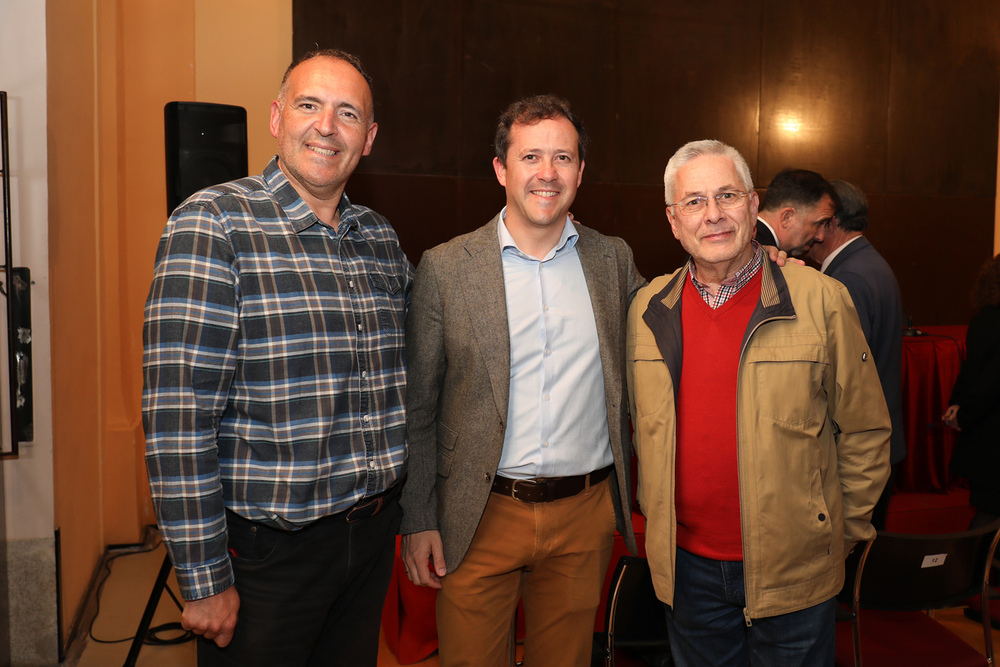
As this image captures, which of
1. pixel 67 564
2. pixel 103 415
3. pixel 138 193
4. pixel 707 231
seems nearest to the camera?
pixel 707 231

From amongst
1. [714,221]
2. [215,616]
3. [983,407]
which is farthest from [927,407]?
[215,616]

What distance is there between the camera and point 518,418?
1.83 meters

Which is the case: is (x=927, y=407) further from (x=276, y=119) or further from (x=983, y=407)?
(x=276, y=119)

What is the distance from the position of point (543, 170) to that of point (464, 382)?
0.58 metres

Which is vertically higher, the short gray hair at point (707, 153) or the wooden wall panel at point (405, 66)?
the wooden wall panel at point (405, 66)

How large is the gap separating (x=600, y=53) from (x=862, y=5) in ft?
7.76

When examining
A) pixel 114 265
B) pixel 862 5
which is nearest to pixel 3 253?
pixel 114 265

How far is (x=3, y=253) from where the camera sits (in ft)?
8.29

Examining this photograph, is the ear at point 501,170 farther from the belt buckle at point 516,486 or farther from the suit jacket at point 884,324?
the suit jacket at point 884,324

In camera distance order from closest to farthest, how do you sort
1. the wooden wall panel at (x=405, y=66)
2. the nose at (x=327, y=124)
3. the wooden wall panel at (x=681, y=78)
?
the nose at (x=327, y=124)
the wooden wall panel at (x=405, y=66)
the wooden wall panel at (x=681, y=78)

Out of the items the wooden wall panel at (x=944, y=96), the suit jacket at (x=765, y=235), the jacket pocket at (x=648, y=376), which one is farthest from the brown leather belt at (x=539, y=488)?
the wooden wall panel at (x=944, y=96)

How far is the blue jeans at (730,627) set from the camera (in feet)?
5.43

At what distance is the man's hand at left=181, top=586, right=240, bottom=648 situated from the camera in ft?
4.67

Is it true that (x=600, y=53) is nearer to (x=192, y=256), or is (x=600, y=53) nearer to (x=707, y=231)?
(x=707, y=231)
